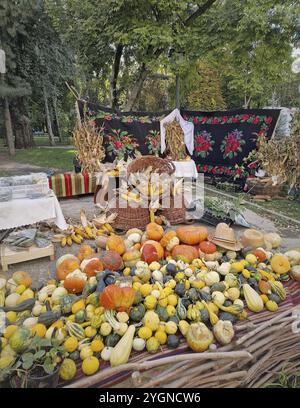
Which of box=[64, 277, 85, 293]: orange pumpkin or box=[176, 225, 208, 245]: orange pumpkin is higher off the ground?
box=[176, 225, 208, 245]: orange pumpkin

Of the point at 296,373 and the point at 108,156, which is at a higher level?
the point at 108,156

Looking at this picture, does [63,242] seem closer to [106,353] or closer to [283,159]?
[106,353]

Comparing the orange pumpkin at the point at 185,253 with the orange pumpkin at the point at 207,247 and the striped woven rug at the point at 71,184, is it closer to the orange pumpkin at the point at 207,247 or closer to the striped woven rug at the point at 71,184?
the orange pumpkin at the point at 207,247

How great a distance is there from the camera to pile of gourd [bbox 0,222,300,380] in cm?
151

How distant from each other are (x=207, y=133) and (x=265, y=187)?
2301mm

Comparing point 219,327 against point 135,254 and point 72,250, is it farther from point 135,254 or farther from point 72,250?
point 72,250

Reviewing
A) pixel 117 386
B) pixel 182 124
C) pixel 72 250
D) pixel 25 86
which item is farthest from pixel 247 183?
pixel 25 86

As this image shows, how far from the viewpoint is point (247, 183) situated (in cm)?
629

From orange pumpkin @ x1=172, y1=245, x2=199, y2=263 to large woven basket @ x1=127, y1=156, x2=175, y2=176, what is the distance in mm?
1696

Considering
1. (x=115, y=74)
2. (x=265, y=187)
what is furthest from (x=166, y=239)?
(x=115, y=74)

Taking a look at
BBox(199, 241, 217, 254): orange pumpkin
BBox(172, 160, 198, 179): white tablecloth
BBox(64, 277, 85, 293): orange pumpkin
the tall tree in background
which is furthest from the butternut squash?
the tall tree in background

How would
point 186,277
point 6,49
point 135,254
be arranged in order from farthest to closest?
point 6,49 → point 135,254 → point 186,277

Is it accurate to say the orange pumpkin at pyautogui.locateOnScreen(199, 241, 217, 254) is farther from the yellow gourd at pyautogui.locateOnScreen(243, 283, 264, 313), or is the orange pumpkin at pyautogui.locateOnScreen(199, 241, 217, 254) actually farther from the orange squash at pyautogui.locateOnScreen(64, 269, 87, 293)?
the orange squash at pyautogui.locateOnScreen(64, 269, 87, 293)

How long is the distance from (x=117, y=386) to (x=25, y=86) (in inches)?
472
